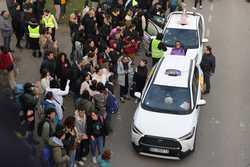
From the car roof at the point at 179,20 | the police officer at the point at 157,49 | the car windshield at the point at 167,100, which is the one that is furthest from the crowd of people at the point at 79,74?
the car roof at the point at 179,20

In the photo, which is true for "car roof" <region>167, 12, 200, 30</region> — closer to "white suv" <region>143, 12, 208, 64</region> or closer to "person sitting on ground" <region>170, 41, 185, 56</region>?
"white suv" <region>143, 12, 208, 64</region>

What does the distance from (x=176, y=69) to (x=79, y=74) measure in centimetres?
251

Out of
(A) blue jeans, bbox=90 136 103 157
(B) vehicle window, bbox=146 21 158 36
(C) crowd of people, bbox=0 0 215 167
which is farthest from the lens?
(B) vehicle window, bbox=146 21 158 36

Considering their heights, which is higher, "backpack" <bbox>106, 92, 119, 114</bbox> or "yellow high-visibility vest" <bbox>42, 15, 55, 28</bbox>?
"yellow high-visibility vest" <bbox>42, 15, 55, 28</bbox>

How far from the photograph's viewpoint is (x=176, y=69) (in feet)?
39.2

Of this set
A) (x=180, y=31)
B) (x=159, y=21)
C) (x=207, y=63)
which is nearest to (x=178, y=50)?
(x=207, y=63)

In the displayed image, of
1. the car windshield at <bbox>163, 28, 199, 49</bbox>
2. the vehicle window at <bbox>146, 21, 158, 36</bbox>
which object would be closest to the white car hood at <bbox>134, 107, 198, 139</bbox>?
the car windshield at <bbox>163, 28, 199, 49</bbox>

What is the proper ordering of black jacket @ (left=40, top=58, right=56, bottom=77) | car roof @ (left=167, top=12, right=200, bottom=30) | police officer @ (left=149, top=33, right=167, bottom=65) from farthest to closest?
car roof @ (left=167, top=12, right=200, bottom=30) < police officer @ (left=149, top=33, right=167, bottom=65) < black jacket @ (left=40, top=58, right=56, bottom=77)

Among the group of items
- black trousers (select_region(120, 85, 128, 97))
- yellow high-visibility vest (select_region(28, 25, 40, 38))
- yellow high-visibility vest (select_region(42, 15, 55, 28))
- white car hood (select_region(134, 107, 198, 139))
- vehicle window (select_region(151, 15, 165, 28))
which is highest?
yellow high-visibility vest (select_region(42, 15, 55, 28))

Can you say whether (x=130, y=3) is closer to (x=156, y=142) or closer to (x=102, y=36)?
(x=102, y=36)

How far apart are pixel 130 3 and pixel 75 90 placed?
8033 mm

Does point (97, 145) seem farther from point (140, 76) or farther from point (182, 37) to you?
point (182, 37)

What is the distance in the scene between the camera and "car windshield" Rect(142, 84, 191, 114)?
34.2 feet

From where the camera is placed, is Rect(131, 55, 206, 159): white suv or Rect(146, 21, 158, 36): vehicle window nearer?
Rect(131, 55, 206, 159): white suv
